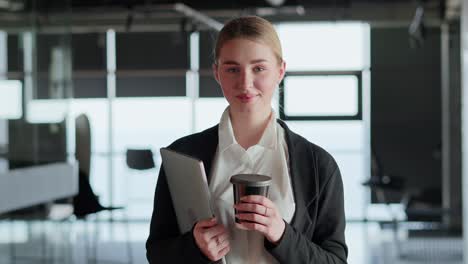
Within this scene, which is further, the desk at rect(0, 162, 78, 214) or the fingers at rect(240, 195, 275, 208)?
the desk at rect(0, 162, 78, 214)

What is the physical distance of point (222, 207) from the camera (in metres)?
1.20

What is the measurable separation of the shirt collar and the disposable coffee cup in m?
0.16

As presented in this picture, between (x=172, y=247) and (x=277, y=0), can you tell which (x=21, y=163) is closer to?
(x=277, y=0)

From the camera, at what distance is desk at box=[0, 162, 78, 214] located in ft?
13.8

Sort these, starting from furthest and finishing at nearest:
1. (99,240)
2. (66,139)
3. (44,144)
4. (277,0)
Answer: (99,240)
(277,0)
(66,139)
(44,144)

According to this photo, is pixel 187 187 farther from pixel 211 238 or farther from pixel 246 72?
pixel 246 72

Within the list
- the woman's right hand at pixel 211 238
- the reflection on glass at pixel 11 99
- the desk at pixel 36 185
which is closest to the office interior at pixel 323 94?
the desk at pixel 36 185

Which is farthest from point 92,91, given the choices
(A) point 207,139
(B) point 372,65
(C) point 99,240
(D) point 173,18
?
(A) point 207,139

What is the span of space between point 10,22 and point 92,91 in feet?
20.1

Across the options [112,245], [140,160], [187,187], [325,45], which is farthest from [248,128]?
[325,45]

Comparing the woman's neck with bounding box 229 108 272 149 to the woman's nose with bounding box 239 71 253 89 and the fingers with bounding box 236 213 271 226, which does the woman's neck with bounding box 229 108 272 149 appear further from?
the fingers with bounding box 236 213 271 226

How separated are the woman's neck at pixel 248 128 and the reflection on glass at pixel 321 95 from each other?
9033 millimetres

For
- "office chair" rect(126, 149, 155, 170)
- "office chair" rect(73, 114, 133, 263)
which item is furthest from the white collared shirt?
"office chair" rect(126, 149, 155, 170)

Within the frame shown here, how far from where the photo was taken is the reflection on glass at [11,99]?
427 centimetres
